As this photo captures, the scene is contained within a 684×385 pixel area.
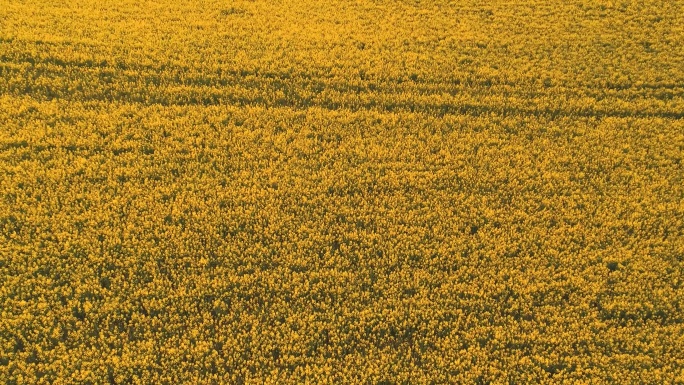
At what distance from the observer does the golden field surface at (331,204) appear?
24.2 feet

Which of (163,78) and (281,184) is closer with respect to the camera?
(281,184)

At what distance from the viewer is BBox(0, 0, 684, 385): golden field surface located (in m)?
7.38

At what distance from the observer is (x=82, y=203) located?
912cm

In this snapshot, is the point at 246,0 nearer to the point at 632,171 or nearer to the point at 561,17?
the point at 561,17

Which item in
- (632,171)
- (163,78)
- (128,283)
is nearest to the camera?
(128,283)

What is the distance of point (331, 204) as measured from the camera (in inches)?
377

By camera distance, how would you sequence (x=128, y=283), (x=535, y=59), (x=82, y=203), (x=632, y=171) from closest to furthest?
(x=128, y=283)
(x=82, y=203)
(x=632, y=171)
(x=535, y=59)

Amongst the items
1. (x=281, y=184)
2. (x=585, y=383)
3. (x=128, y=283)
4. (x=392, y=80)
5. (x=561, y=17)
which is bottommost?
(x=585, y=383)

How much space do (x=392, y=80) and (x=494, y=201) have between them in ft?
15.9

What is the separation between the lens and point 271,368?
714 cm

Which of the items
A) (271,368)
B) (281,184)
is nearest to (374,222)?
(281,184)

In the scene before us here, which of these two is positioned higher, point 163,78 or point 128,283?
point 163,78

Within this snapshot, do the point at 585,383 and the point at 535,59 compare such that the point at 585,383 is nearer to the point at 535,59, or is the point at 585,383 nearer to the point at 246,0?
the point at 535,59

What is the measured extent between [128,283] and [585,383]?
7271 millimetres
